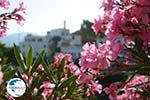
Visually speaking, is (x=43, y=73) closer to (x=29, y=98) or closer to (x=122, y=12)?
(x=29, y=98)

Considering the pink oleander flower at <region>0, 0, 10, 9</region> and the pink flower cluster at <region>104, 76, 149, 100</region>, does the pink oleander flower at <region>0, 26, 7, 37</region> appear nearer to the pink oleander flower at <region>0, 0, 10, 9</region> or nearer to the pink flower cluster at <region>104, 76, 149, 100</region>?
the pink oleander flower at <region>0, 0, 10, 9</region>

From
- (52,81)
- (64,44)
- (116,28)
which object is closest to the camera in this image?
(116,28)

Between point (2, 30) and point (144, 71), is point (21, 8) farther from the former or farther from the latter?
point (144, 71)

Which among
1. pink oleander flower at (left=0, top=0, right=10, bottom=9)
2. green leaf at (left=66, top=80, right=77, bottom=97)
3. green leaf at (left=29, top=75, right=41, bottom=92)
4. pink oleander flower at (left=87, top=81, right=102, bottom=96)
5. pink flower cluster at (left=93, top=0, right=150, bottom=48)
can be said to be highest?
pink oleander flower at (left=0, top=0, right=10, bottom=9)

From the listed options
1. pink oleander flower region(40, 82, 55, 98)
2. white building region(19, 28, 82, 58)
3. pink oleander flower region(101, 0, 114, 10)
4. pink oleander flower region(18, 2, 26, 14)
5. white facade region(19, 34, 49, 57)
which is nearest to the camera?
pink oleander flower region(101, 0, 114, 10)

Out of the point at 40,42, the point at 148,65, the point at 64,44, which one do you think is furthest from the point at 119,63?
the point at 40,42

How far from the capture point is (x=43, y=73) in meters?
3.54

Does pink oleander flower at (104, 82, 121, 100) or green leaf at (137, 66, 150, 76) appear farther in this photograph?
pink oleander flower at (104, 82, 121, 100)

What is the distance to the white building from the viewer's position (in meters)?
62.1

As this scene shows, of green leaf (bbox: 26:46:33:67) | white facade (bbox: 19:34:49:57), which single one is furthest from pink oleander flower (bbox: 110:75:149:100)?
white facade (bbox: 19:34:49:57)

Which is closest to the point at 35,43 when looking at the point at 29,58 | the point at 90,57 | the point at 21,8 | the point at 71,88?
the point at 21,8

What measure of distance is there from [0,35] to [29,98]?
1173mm

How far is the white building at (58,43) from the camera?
62062mm

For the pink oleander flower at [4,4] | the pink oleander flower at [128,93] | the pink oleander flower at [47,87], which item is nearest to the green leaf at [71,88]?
the pink oleander flower at [47,87]
